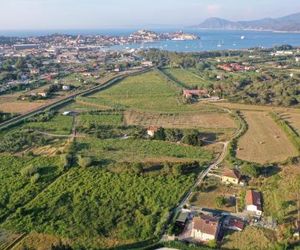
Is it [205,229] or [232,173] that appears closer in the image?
[205,229]

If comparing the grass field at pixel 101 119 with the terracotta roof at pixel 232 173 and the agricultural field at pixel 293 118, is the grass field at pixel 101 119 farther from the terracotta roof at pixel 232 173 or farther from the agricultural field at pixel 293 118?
the agricultural field at pixel 293 118

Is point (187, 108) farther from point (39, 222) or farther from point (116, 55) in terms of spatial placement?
point (116, 55)

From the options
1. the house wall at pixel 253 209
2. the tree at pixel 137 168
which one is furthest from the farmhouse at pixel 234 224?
the tree at pixel 137 168

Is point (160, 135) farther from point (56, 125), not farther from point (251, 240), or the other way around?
point (251, 240)

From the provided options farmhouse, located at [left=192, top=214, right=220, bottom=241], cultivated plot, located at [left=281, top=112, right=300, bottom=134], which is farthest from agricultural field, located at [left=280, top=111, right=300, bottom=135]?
farmhouse, located at [left=192, top=214, right=220, bottom=241]

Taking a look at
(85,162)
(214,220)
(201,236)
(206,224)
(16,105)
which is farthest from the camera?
(16,105)

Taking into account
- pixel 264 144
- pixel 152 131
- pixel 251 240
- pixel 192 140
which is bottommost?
pixel 251 240

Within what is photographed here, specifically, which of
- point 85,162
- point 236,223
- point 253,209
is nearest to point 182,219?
point 236,223

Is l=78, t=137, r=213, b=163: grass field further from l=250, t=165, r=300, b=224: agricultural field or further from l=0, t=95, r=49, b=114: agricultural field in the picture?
l=0, t=95, r=49, b=114: agricultural field
